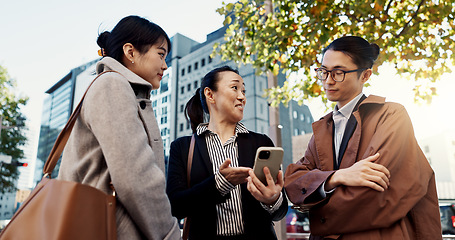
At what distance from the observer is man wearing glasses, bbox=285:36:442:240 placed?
1565mm

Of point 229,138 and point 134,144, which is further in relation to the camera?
point 229,138

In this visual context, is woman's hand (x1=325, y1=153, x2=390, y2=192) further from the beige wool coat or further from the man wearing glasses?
the beige wool coat

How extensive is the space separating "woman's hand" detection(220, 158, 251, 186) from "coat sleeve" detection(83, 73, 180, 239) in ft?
1.84

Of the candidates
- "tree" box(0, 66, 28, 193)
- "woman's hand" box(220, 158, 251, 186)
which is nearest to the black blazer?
"woman's hand" box(220, 158, 251, 186)

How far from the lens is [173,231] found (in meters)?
1.46

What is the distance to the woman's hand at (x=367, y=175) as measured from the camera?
5.09 ft

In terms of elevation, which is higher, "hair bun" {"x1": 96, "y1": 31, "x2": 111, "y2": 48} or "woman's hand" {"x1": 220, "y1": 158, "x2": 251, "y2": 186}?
"hair bun" {"x1": 96, "y1": 31, "x2": 111, "y2": 48}

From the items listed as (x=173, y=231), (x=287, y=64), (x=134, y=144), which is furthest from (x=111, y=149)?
(x=287, y=64)

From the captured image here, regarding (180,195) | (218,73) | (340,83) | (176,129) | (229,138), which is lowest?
(180,195)

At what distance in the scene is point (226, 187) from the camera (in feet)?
6.59

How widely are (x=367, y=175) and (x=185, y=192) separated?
1084mm

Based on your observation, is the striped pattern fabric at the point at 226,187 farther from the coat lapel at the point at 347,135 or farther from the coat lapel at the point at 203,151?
the coat lapel at the point at 347,135

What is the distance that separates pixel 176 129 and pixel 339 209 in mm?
47022

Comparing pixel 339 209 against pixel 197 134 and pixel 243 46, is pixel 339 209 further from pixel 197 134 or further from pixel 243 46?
pixel 243 46
